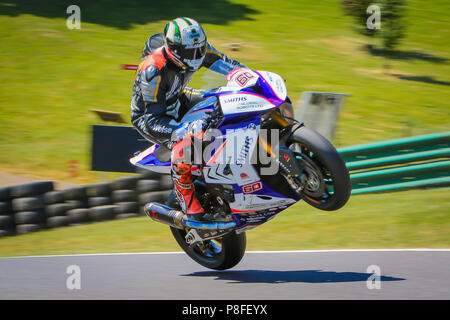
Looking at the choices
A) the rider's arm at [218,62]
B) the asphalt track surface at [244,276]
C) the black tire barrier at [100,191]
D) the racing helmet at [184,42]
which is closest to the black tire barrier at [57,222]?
the black tire barrier at [100,191]

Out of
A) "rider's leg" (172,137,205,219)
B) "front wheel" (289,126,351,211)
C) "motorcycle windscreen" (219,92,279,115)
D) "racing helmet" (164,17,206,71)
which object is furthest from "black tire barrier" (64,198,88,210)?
"front wheel" (289,126,351,211)

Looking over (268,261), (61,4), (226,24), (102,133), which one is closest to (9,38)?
(61,4)

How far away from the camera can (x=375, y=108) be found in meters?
13.7

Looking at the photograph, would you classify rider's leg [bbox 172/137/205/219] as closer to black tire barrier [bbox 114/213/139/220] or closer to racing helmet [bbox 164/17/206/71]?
racing helmet [bbox 164/17/206/71]

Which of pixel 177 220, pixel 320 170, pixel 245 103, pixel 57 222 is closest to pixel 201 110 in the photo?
pixel 245 103

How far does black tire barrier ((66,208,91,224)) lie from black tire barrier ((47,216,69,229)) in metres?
0.06

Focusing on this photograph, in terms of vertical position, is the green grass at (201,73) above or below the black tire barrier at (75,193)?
above

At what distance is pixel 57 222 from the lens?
897 cm

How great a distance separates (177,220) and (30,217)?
3.87 m

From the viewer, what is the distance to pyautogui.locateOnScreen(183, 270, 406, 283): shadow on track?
523 centimetres

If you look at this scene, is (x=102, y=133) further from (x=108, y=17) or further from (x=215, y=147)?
(x=108, y=17)

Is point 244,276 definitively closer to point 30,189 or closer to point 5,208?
Result: point 30,189

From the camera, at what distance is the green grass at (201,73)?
12.7 m

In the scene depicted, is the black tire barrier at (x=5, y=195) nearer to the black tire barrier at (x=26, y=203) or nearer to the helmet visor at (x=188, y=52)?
the black tire barrier at (x=26, y=203)
